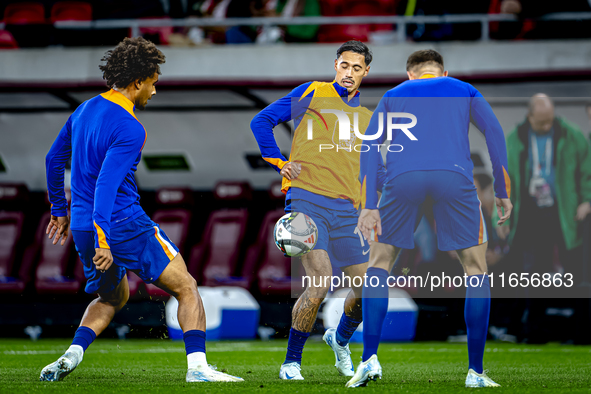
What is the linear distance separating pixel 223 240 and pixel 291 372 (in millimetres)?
5320

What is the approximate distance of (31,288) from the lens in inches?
352

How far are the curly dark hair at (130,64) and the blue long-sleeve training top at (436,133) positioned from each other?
127cm

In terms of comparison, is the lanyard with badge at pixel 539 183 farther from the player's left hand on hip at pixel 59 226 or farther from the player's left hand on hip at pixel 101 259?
the player's left hand on hip at pixel 101 259

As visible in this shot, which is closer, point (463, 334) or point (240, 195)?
point (463, 334)

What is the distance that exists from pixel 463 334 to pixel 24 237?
224 inches

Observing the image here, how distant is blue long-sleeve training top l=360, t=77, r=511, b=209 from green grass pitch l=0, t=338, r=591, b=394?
969 mm

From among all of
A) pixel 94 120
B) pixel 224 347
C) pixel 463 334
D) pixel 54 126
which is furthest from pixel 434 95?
pixel 54 126

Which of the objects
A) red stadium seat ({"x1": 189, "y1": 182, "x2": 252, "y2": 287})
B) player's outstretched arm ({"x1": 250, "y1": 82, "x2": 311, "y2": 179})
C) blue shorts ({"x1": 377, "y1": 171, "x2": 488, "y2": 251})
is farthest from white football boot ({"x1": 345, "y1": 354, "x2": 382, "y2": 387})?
red stadium seat ({"x1": 189, "y1": 182, "x2": 252, "y2": 287})

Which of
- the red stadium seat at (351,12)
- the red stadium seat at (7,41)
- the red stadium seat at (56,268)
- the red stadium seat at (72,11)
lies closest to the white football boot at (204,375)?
the red stadium seat at (56,268)

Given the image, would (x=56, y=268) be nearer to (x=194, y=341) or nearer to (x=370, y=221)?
(x=194, y=341)

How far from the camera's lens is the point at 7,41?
29.6 feet

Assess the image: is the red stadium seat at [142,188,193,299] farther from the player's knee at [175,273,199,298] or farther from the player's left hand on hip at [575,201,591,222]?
the player's knee at [175,273,199,298]

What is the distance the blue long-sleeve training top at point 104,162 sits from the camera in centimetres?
356

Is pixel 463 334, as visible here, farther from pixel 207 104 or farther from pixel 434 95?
pixel 434 95
